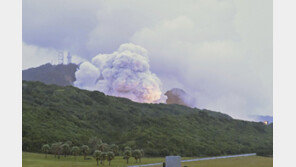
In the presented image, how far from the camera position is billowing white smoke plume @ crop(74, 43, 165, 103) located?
35531mm

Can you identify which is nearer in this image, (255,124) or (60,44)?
(60,44)

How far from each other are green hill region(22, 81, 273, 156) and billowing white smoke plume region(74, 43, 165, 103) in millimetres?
1711

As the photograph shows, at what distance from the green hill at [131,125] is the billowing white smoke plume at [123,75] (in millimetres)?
1711

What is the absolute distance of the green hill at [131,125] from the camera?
110 ft

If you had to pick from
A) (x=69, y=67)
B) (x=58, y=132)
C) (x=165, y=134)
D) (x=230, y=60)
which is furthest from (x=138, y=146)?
(x=230, y=60)

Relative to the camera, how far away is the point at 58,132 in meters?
32.5

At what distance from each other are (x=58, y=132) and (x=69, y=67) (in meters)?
6.58

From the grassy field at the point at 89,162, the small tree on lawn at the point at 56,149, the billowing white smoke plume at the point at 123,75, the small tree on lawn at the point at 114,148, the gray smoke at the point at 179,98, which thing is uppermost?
the billowing white smoke plume at the point at 123,75

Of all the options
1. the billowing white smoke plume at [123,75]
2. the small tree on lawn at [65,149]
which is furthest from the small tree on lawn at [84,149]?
the billowing white smoke plume at [123,75]

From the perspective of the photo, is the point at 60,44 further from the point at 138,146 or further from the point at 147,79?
the point at 138,146

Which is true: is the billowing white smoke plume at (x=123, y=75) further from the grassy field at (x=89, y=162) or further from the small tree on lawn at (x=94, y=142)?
the grassy field at (x=89, y=162)

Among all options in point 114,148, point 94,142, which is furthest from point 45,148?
point 114,148

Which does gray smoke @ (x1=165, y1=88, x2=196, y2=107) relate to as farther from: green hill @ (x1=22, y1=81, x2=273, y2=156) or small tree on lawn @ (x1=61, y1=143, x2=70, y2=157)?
small tree on lawn @ (x1=61, y1=143, x2=70, y2=157)

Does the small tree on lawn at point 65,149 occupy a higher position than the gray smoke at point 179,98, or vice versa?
the gray smoke at point 179,98
